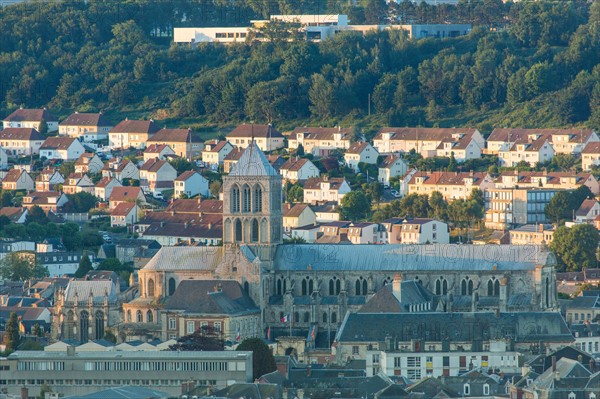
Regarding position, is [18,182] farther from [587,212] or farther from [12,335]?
[12,335]

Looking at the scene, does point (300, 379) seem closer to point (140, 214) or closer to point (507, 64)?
point (140, 214)

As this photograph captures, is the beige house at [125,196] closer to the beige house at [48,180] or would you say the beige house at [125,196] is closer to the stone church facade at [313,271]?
the beige house at [48,180]

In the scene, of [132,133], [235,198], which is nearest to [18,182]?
[132,133]

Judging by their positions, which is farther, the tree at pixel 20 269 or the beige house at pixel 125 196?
the beige house at pixel 125 196

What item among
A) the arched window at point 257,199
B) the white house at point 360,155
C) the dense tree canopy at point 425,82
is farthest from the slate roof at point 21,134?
the arched window at point 257,199

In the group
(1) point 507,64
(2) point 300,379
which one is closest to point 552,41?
(1) point 507,64
